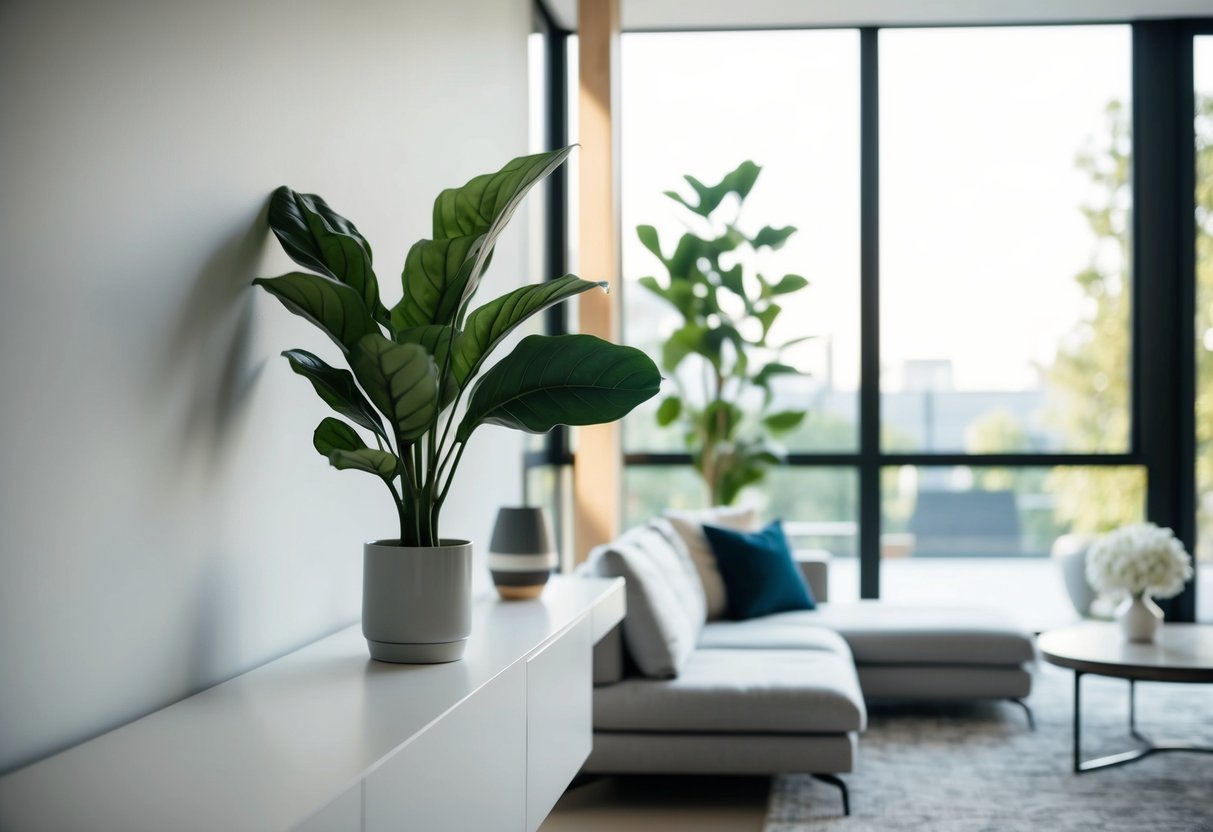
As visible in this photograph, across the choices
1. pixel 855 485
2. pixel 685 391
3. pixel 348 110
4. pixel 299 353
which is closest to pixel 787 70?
pixel 685 391

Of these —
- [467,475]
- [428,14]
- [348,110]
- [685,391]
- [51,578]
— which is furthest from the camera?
[685,391]

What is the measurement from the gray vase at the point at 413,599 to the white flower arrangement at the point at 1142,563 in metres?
2.94

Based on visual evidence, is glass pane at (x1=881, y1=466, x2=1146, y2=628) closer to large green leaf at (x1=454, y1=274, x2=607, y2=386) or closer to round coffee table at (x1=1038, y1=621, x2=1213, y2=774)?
round coffee table at (x1=1038, y1=621, x2=1213, y2=774)

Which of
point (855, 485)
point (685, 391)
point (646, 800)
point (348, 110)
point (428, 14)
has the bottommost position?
point (646, 800)

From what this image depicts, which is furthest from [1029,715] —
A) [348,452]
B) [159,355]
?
[159,355]

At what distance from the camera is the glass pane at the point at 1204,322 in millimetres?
5562

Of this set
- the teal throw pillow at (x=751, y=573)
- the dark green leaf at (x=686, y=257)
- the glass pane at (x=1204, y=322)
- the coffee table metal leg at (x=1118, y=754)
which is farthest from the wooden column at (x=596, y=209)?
the glass pane at (x=1204, y=322)

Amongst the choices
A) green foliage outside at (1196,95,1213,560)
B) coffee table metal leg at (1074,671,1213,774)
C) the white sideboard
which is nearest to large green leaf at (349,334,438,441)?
the white sideboard

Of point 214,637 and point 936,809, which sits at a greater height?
point 214,637

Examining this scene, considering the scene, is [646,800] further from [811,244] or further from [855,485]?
[811,244]

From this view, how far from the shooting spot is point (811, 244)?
18.7 ft

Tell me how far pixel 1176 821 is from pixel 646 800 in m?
1.48

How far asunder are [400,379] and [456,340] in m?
0.33

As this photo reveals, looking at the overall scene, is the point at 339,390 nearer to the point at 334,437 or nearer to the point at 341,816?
the point at 334,437
